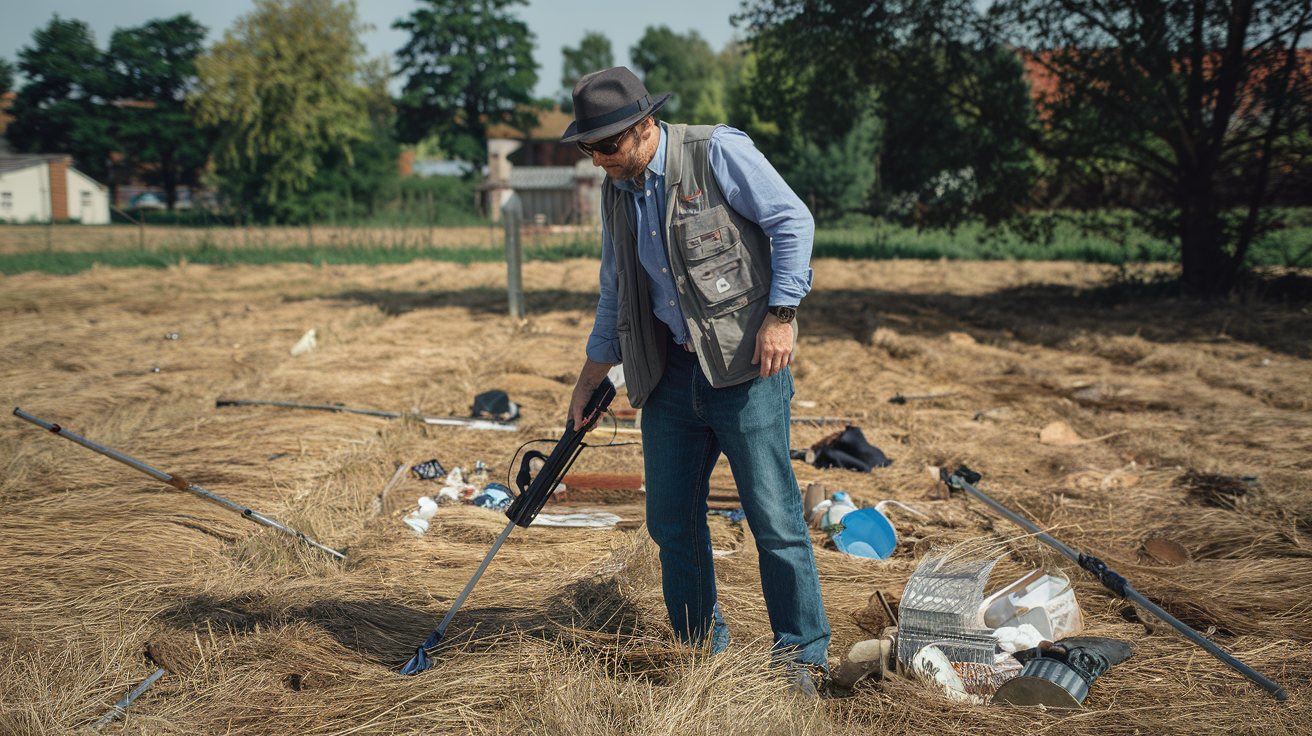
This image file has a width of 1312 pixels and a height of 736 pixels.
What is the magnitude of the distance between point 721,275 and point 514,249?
8.73 m

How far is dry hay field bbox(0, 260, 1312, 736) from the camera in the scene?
228 cm

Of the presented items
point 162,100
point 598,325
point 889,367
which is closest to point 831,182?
point 889,367

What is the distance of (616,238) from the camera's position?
2.41m

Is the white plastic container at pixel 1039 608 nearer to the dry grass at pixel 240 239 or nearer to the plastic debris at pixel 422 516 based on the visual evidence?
the plastic debris at pixel 422 516

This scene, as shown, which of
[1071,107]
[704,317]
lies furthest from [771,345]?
[1071,107]

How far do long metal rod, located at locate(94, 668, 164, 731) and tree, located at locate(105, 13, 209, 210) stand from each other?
47619 millimetres

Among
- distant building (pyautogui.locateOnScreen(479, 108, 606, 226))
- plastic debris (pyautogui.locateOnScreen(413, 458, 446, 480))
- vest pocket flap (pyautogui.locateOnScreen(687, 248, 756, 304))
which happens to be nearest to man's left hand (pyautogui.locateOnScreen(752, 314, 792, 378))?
vest pocket flap (pyautogui.locateOnScreen(687, 248, 756, 304))

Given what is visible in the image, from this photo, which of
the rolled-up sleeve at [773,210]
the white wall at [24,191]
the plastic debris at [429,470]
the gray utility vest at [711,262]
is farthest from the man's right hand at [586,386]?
the white wall at [24,191]

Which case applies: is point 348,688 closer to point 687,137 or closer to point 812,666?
point 812,666

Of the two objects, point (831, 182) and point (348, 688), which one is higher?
point (831, 182)

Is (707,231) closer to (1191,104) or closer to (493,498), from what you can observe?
(493,498)

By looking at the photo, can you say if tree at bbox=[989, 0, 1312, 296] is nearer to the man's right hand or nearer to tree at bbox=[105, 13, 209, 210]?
the man's right hand

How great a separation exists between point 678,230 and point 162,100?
5515 centimetres

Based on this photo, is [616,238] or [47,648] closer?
[616,238]
